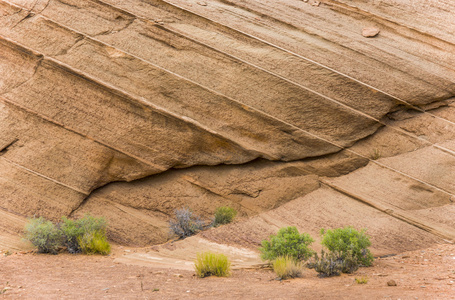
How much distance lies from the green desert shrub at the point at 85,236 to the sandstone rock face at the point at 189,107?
66 centimetres

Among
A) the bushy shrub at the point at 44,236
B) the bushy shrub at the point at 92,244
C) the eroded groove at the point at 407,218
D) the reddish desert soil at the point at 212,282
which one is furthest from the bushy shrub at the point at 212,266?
the eroded groove at the point at 407,218

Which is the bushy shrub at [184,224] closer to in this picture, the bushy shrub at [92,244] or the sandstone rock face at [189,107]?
the sandstone rock face at [189,107]

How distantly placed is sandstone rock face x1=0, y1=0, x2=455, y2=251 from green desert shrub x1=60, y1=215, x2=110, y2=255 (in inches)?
26.2

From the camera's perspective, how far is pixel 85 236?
7.42m

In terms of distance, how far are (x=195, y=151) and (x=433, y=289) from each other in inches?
195

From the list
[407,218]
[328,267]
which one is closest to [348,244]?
[328,267]

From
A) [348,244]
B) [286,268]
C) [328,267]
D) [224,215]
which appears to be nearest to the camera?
[286,268]

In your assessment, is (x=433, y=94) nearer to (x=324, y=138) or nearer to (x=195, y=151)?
(x=324, y=138)

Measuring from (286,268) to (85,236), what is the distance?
11.8 ft

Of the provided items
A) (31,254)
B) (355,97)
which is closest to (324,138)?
(355,97)

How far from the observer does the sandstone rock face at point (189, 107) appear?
8.32 metres

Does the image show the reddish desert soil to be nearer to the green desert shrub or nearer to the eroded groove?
the green desert shrub

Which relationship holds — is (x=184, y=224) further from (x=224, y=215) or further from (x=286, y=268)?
(x=286, y=268)

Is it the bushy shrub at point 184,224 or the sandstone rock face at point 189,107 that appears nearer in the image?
the bushy shrub at point 184,224
